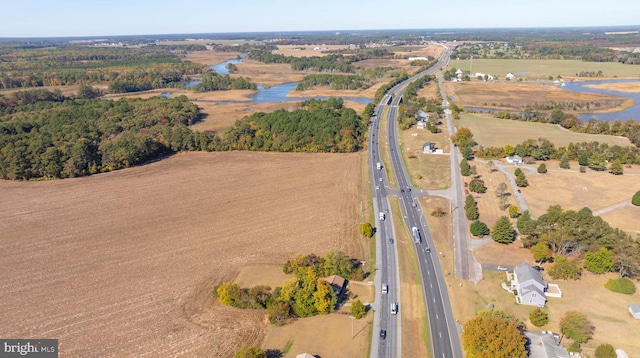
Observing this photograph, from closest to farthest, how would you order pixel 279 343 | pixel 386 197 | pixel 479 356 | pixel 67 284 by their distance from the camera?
pixel 479 356 < pixel 279 343 < pixel 67 284 < pixel 386 197

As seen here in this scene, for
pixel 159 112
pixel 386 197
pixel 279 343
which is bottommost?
pixel 279 343

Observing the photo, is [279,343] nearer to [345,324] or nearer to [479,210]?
[345,324]

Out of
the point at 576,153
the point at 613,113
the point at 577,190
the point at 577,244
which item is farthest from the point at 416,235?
the point at 613,113

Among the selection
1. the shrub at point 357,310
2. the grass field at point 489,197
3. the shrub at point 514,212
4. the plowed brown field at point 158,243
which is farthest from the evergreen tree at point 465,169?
the shrub at point 357,310

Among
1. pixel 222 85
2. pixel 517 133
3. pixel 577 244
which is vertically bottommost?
pixel 577 244

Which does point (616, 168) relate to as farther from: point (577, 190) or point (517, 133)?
point (517, 133)

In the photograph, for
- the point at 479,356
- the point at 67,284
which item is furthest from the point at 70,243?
the point at 479,356

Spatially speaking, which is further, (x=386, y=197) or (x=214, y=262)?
(x=386, y=197)

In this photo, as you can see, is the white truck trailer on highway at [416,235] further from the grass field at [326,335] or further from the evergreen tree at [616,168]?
the evergreen tree at [616,168]
